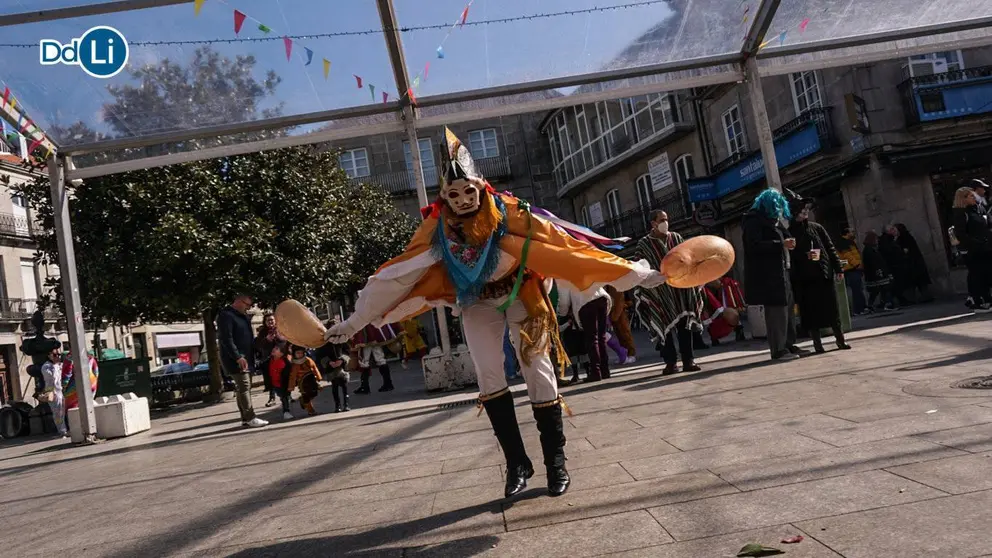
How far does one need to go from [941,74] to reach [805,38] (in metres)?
11.1

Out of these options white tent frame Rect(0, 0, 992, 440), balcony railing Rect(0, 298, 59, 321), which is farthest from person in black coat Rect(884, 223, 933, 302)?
balcony railing Rect(0, 298, 59, 321)

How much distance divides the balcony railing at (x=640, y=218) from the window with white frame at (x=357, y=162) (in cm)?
1226

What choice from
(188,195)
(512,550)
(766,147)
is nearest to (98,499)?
(512,550)

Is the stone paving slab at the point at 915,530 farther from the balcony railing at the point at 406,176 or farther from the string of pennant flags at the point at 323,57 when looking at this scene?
the balcony railing at the point at 406,176

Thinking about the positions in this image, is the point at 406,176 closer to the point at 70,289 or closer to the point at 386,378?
the point at 386,378

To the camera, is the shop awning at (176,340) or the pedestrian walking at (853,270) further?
the shop awning at (176,340)

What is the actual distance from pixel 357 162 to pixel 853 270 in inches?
1101

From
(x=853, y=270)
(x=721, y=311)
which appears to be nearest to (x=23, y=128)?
(x=721, y=311)

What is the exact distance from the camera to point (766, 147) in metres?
9.33

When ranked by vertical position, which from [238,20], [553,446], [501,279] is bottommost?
[553,446]

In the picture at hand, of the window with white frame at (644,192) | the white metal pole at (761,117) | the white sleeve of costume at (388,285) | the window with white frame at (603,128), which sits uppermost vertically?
the window with white frame at (603,128)

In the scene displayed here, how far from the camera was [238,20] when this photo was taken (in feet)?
25.8

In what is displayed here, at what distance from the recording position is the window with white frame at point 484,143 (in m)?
39.9

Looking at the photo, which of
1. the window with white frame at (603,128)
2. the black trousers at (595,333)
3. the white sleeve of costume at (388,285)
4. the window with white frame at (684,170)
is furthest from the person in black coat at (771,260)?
the window with white frame at (684,170)
